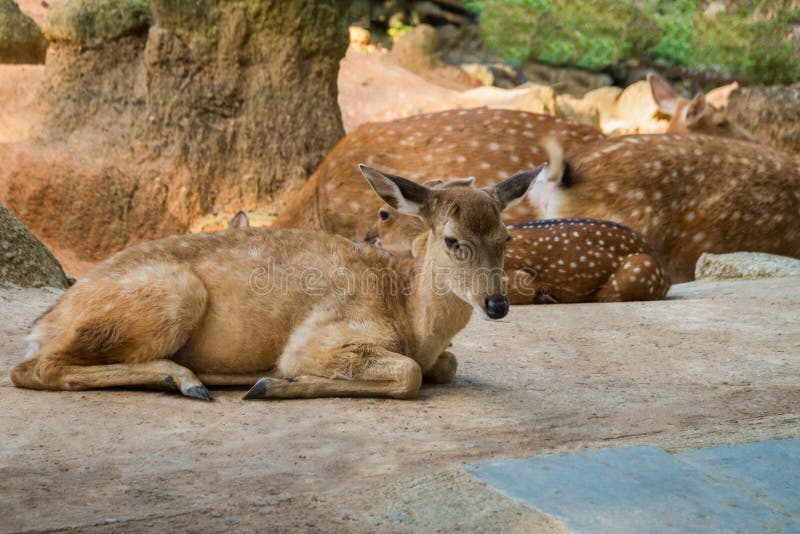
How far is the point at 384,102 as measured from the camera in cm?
1691

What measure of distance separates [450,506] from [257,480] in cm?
60

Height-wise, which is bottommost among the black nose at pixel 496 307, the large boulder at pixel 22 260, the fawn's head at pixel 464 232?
the large boulder at pixel 22 260

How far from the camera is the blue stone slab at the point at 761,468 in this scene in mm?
2680

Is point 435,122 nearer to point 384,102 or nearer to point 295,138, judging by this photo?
point 295,138

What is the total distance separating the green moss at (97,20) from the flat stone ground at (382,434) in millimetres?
5866

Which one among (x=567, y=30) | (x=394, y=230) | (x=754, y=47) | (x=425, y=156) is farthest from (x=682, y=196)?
(x=567, y=30)

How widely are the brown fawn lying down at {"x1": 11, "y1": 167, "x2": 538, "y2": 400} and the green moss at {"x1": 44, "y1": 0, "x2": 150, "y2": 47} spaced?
272 inches

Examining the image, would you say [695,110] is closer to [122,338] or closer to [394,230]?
[394,230]

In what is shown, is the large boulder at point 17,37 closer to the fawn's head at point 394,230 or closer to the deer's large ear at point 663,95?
the deer's large ear at point 663,95

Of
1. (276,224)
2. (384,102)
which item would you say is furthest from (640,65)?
(276,224)

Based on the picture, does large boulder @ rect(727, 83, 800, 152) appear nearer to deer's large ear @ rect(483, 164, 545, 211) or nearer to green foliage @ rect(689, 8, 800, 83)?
green foliage @ rect(689, 8, 800, 83)

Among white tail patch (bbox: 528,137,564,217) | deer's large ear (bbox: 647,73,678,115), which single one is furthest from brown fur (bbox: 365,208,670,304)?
deer's large ear (bbox: 647,73,678,115)

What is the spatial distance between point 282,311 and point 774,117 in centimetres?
1133

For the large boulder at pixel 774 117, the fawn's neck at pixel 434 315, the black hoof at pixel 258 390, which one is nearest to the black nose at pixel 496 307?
the fawn's neck at pixel 434 315
